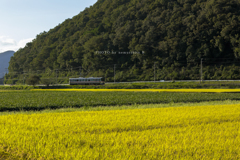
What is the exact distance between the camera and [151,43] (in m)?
89.8

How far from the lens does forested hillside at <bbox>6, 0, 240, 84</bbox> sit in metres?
75.6

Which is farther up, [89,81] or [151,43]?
[151,43]

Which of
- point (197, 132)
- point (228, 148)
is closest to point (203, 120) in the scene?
point (197, 132)

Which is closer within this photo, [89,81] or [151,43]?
[89,81]

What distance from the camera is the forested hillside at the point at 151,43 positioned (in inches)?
2975

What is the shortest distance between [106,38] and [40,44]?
63432mm

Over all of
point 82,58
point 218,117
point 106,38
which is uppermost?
point 106,38

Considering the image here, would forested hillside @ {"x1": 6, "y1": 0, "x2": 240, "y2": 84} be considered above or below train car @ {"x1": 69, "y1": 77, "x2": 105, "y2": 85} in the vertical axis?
above

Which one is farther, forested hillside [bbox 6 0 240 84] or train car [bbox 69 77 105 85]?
forested hillside [bbox 6 0 240 84]

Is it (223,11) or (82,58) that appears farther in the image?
(82,58)

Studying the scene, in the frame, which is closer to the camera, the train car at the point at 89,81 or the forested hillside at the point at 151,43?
the train car at the point at 89,81

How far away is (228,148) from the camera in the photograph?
626 cm

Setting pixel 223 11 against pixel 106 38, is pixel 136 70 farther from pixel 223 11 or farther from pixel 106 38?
pixel 223 11

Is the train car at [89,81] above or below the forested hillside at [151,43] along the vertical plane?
below
